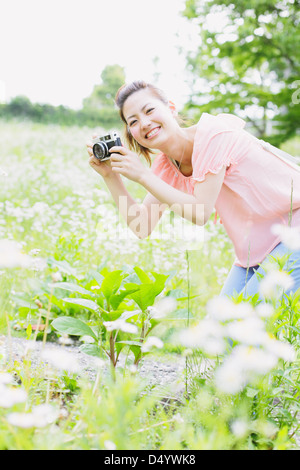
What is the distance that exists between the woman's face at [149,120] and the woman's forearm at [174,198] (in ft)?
0.98

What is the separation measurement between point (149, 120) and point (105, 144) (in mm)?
232

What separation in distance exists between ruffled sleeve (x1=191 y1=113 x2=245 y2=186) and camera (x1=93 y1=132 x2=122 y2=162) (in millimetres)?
350

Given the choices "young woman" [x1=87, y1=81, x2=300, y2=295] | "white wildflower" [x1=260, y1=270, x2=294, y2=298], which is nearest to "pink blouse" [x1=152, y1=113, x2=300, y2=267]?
"young woman" [x1=87, y1=81, x2=300, y2=295]

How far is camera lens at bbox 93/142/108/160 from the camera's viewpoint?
2.09m

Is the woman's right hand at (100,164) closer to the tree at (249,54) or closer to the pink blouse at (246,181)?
the pink blouse at (246,181)

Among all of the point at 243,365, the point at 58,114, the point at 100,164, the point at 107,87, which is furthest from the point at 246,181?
the point at 107,87

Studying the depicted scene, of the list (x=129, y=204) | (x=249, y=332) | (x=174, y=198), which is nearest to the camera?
(x=249, y=332)

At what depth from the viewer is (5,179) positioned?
5441 millimetres

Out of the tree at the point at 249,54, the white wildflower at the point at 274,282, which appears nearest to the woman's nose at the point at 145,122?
the white wildflower at the point at 274,282

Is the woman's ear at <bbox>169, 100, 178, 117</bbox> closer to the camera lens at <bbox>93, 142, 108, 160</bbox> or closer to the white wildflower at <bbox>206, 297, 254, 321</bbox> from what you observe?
the camera lens at <bbox>93, 142, 108, 160</bbox>

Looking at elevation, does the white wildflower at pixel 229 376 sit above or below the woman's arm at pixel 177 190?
below

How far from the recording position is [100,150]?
212 centimetres

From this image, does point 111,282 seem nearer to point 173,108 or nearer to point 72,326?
→ point 72,326

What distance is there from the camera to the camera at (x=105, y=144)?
204 centimetres
